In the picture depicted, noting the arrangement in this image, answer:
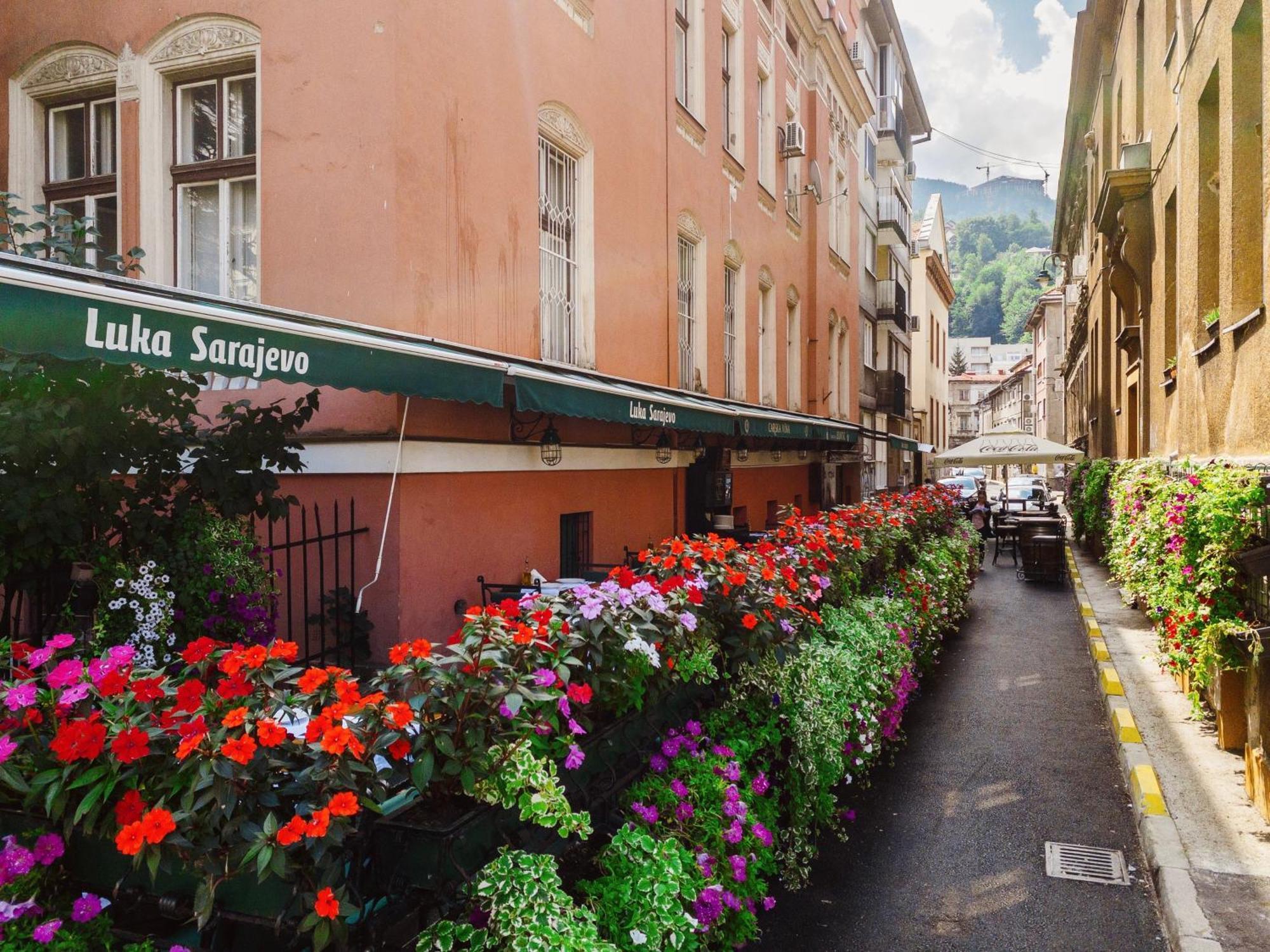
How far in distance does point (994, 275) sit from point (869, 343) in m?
129

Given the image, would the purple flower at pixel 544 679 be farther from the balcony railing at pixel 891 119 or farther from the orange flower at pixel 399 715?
the balcony railing at pixel 891 119

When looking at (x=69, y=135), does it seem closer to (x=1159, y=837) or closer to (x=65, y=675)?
(x=65, y=675)

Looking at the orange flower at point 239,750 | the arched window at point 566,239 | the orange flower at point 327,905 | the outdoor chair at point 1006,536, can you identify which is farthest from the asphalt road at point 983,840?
the outdoor chair at point 1006,536

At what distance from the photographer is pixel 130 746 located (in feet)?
8.03

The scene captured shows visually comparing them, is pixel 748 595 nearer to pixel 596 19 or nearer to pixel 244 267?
pixel 244 267

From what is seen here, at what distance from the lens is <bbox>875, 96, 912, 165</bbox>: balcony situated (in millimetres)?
29094

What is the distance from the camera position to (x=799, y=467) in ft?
64.2

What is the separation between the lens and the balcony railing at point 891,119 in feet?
95.5

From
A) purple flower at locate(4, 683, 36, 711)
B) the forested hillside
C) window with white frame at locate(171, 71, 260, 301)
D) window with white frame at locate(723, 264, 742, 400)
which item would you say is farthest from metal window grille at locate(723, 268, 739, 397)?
the forested hillside

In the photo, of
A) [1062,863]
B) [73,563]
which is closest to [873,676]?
[1062,863]

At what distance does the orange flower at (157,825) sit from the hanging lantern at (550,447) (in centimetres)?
602

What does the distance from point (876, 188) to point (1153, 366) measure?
17.2 m

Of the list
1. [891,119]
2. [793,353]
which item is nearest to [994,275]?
[891,119]

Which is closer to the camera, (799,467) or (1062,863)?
(1062,863)
